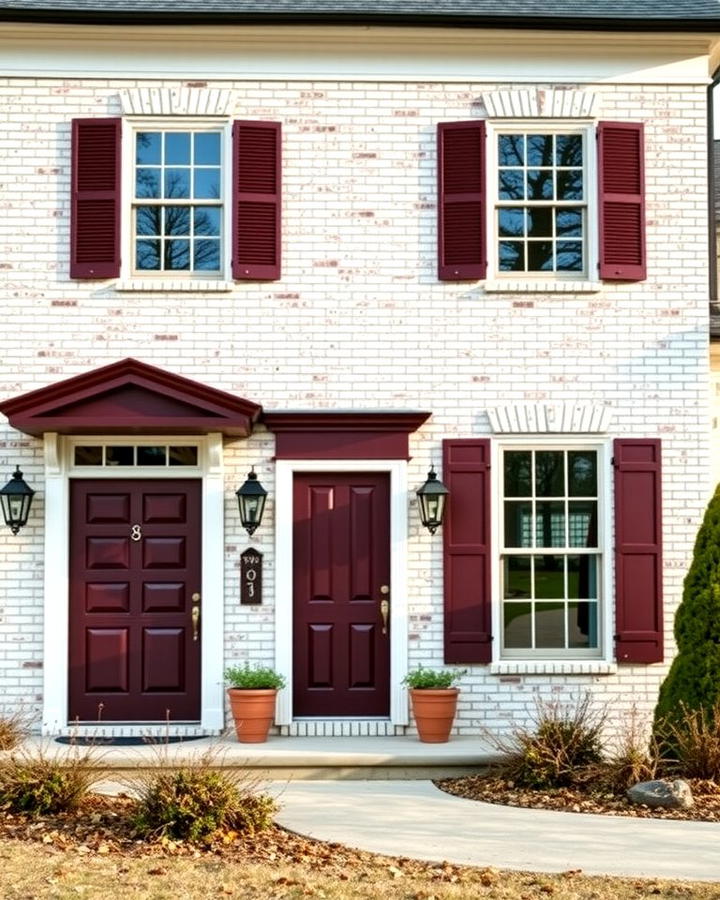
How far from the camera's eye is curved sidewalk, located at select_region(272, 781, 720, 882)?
6.73 metres

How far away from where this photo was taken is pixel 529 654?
1065 centimetres

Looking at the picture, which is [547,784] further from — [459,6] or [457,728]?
[459,6]

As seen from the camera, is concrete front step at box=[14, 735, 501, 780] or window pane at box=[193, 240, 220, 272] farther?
window pane at box=[193, 240, 220, 272]

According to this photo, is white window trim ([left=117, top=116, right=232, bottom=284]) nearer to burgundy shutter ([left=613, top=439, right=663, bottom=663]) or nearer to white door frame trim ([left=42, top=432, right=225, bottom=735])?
white door frame trim ([left=42, top=432, right=225, bottom=735])

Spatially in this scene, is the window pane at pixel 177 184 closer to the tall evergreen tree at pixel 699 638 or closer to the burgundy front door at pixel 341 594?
the burgundy front door at pixel 341 594

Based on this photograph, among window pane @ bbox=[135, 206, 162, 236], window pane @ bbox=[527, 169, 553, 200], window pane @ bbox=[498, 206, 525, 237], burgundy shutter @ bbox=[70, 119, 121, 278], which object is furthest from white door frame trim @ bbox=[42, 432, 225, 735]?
window pane @ bbox=[527, 169, 553, 200]

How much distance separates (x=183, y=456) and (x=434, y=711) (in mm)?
2961

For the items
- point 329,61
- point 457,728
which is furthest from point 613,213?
point 457,728

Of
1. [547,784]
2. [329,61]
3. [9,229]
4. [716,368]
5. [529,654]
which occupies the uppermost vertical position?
[329,61]

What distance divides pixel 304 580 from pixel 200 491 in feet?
3.76

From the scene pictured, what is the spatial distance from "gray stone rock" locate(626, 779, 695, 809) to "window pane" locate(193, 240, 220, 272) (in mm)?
5479

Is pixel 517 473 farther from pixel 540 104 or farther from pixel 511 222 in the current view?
pixel 540 104

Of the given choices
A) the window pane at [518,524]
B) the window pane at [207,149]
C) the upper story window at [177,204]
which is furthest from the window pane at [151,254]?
the window pane at [518,524]

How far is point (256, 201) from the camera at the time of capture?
1062 centimetres
